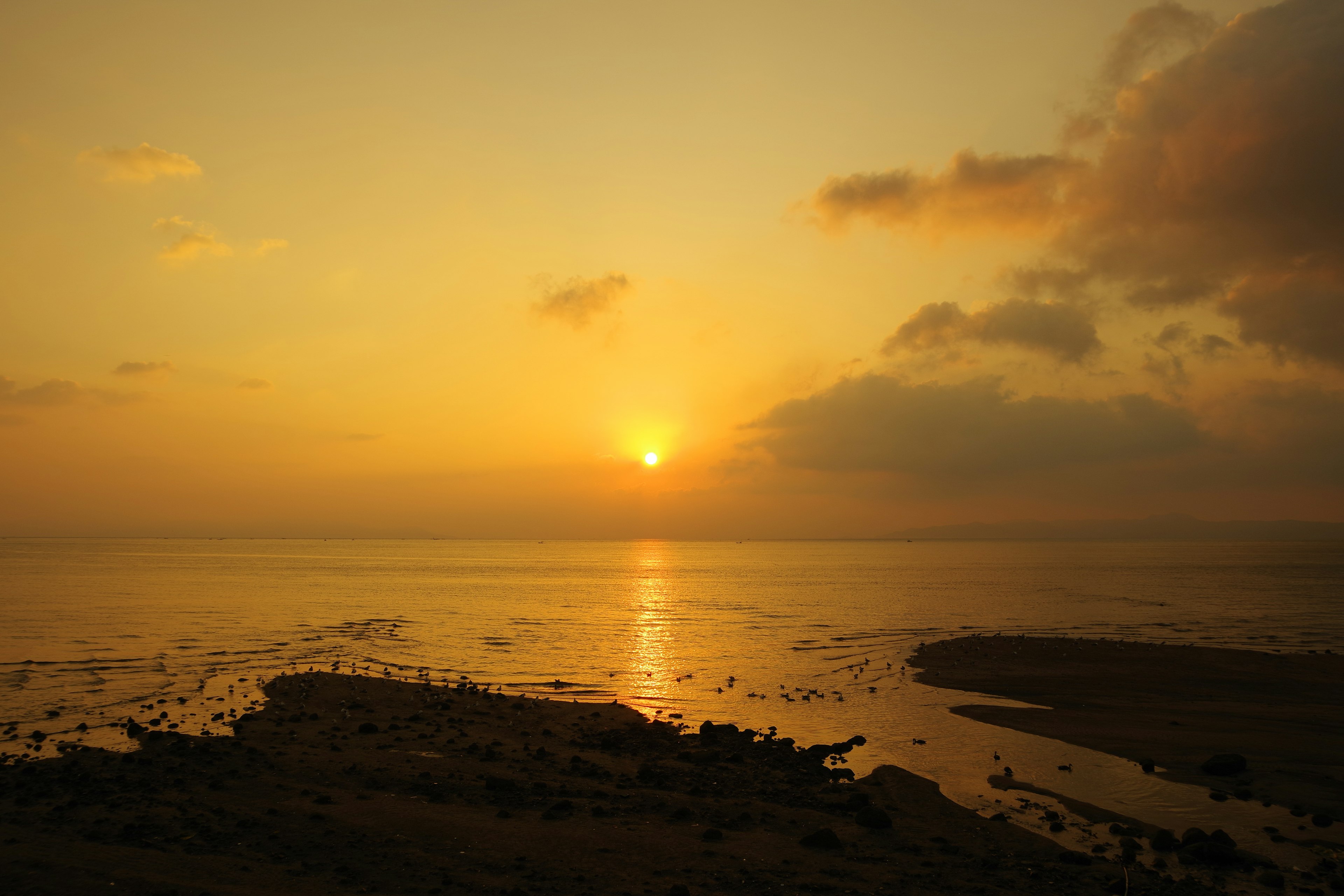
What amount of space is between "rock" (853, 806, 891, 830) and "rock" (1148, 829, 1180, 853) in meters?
5.79

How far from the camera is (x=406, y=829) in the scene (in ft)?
54.6

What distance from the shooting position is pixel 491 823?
17266mm

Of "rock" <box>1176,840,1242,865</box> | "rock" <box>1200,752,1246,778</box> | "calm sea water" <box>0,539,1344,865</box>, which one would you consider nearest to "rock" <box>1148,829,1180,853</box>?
"rock" <box>1176,840,1242,865</box>

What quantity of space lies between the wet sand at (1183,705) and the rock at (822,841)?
37.6 ft

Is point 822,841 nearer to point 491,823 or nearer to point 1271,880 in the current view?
point 491,823

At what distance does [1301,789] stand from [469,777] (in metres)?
23.3

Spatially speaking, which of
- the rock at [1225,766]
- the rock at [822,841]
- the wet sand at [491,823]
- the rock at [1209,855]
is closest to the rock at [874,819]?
the wet sand at [491,823]

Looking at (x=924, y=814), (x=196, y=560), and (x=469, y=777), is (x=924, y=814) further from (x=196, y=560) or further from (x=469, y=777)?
(x=196, y=560)

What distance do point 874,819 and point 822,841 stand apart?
221 cm

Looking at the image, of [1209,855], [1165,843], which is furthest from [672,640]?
[1209,855]

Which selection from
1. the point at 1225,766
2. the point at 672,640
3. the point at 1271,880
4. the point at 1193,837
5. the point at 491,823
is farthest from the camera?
the point at 672,640

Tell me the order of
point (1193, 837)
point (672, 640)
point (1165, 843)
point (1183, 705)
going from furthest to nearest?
point (672, 640) < point (1183, 705) < point (1193, 837) < point (1165, 843)

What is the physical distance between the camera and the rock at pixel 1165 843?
55.5ft

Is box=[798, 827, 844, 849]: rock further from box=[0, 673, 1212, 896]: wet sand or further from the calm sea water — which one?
the calm sea water
